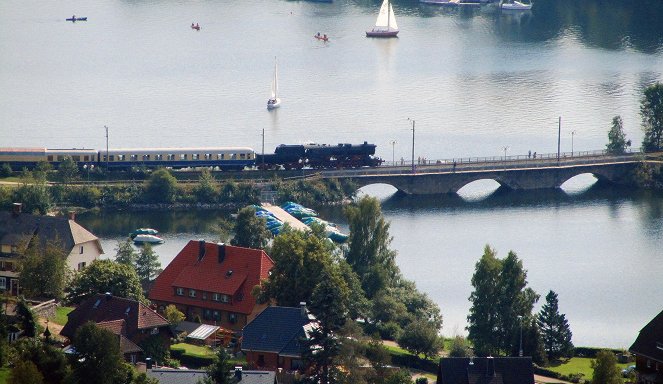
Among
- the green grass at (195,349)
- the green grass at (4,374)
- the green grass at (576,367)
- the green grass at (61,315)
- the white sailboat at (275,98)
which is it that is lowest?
A: the green grass at (576,367)

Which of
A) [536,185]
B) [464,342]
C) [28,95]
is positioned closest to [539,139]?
[536,185]

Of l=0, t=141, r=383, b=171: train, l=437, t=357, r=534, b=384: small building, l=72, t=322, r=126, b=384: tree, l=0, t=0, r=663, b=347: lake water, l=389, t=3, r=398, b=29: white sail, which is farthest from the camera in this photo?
l=389, t=3, r=398, b=29: white sail

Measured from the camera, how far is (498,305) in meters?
66.9

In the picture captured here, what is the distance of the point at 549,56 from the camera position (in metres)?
165

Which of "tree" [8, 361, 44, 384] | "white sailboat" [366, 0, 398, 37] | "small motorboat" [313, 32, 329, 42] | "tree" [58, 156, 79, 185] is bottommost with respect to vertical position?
"tree" [8, 361, 44, 384]

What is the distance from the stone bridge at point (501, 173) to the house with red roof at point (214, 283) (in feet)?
118

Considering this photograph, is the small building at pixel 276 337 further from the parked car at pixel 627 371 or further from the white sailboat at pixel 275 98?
the white sailboat at pixel 275 98

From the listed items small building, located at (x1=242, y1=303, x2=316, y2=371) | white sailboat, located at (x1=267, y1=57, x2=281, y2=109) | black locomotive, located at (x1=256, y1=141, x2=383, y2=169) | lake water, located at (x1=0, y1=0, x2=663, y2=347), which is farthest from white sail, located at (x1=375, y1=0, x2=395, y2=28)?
small building, located at (x1=242, y1=303, x2=316, y2=371)

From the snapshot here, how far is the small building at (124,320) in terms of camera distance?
198 feet

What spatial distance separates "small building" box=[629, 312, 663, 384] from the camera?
59.7 m

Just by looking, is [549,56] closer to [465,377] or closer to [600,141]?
[600,141]

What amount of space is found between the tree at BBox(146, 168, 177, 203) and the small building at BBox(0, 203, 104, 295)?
2462 centimetres

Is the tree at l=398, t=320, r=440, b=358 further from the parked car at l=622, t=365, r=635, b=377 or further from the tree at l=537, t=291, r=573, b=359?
the parked car at l=622, t=365, r=635, b=377

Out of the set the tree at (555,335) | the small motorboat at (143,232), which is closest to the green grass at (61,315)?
the tree at (555,335)
